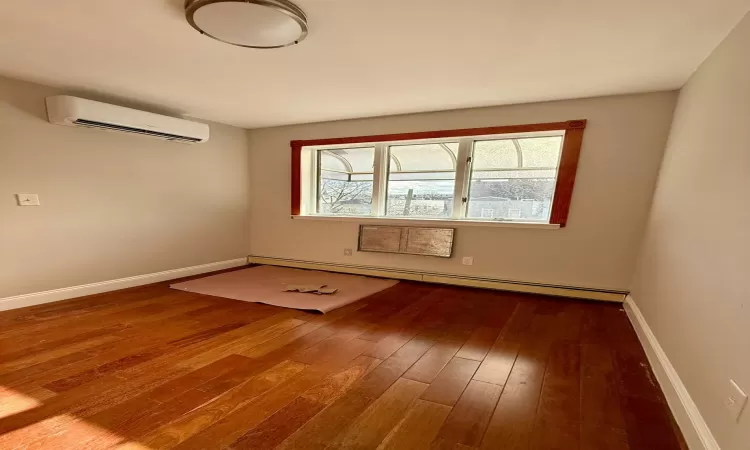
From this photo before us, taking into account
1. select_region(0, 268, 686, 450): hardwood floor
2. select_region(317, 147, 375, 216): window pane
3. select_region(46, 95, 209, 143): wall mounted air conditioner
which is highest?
select_region(46, 95, 209, 143): wall mounted air conditioner

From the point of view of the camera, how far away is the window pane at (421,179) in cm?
366

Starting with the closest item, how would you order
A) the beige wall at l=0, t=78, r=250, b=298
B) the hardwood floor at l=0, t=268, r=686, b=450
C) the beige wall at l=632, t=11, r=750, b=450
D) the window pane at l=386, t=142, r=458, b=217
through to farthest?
1. the beige wall at l=632, t=11, r=750, b=450
2. the hardwood floor at l=0, t=268, r=686, b=450
3. the beige wall at l=0, t=78, r=250, b=298
4. the window pane at l=386, t=142, r=458, b=217

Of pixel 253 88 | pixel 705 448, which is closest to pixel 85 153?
pixel 253 88

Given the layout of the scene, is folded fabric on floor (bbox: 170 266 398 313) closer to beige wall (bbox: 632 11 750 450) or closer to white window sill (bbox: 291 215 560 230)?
white window sill (bbox: 291 215 560 230)

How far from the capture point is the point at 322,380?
5.37 feet

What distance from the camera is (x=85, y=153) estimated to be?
2.95 meters

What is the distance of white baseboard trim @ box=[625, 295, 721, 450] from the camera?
3.88ft

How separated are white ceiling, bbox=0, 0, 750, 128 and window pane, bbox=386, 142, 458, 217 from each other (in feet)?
2.39

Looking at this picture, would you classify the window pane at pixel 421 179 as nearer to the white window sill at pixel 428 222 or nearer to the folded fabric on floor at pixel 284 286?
the white window sill at pixel 428 222

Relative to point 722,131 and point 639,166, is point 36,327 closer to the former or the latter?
point 722,131

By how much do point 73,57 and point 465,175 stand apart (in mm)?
3458

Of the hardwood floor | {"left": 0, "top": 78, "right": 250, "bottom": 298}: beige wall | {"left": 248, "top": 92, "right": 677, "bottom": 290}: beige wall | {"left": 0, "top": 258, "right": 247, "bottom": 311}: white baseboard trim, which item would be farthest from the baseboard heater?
{"left": 0, "top": 78, "right": 250, "bottom": 298}: beige wall

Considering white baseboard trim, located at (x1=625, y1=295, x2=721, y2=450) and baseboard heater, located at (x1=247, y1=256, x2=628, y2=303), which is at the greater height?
white baseboard trim, located at (x1=625, y1=295, x2=721, y2=450)

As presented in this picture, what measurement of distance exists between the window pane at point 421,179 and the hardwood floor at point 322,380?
1463 millimetres
